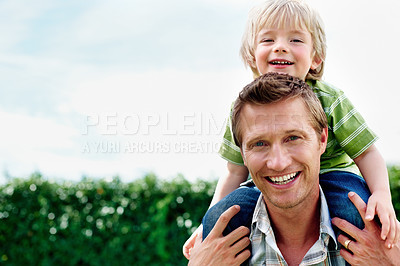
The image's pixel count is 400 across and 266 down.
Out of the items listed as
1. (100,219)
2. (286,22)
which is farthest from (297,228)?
(100,219)

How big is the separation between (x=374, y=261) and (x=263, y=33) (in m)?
1.77

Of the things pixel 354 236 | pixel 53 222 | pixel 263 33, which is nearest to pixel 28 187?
pixel 53 222

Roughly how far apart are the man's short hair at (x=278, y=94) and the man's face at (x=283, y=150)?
33 mm

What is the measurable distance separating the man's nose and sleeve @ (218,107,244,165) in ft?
2.38

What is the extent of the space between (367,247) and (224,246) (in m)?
0.91

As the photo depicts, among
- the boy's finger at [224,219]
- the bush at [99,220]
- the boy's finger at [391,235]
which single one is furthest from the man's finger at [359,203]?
the bush at [99,220]

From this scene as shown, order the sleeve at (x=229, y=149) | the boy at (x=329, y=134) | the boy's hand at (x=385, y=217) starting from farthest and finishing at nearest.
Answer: the sleeve at (x=229, y=149), the boy at (x=329, y=134), the boy's hand at (x=385, y=217)

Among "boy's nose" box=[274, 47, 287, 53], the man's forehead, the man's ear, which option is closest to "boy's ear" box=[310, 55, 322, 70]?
"boy's nose" box=[274, 47, 287, 53]

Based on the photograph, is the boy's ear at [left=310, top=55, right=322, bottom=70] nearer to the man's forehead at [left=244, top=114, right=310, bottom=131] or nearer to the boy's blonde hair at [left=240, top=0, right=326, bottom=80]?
the boy's blonde hair at [left=240, top=0, right=326, bottom=80]

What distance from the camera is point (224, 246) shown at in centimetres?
329

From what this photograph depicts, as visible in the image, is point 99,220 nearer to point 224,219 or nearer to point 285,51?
point 224,219

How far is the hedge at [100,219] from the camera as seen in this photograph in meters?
7.29

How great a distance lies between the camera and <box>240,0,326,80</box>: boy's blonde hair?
358 cm

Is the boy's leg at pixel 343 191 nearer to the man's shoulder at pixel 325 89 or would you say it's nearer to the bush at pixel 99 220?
the man's shoulder at pixel 325 89
